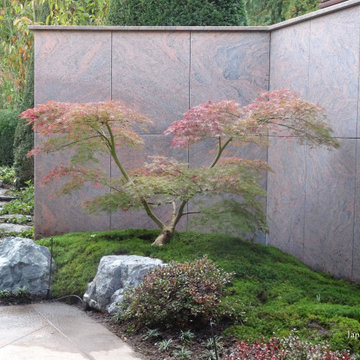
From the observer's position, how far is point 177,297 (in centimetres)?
430

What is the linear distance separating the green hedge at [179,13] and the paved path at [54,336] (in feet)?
13.0

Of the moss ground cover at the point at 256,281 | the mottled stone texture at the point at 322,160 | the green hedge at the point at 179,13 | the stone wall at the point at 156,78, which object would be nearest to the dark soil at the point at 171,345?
the moss ground cover at the point at 256,281

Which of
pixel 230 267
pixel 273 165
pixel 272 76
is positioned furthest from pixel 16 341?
pixel 272 76

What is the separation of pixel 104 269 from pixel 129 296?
2.04 feet

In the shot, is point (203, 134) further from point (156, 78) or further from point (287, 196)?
point (156, 78)

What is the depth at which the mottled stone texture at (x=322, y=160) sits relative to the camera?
5.66 m

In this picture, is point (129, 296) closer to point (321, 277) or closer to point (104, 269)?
point (104, 269)

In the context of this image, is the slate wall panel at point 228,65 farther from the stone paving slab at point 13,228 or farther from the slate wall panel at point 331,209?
the stone paving slab at point 13,228

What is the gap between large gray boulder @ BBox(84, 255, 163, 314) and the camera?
4.99 m

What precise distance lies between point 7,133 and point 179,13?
20.5ft

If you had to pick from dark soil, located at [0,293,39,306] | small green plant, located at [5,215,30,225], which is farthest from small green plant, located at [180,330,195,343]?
small green plant, located at [5,215,30,225]

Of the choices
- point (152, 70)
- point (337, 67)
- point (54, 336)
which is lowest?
point (54, 336)

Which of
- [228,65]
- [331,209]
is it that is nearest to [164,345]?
[331,209]

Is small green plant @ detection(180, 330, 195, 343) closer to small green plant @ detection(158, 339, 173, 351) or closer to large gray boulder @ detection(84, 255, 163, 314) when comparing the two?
small green plant @ detection(158, 339, 173, 351)
